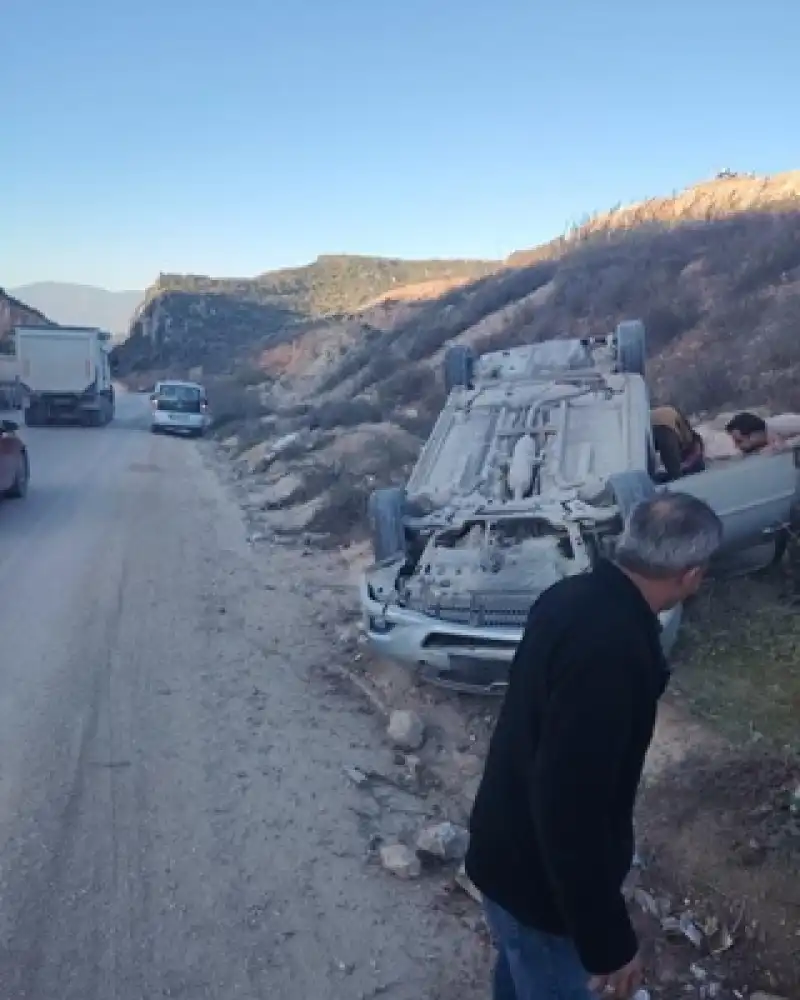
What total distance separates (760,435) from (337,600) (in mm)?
3916

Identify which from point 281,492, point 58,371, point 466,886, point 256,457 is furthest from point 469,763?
point 58,371

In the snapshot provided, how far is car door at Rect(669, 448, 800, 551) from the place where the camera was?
675cm

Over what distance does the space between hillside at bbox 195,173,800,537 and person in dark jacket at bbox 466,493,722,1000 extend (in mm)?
9340

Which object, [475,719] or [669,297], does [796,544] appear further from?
[669,297]

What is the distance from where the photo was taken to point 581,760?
2055 mm

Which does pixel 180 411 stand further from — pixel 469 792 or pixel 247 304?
pixel 247 304

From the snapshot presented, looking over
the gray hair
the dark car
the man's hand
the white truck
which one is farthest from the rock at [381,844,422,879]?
the white truck

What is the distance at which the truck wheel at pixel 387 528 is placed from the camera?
7.10 meters

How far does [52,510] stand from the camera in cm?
1355

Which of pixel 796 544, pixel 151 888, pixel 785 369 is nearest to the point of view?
pixel 151 888

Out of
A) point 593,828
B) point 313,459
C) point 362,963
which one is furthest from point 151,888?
point 313,459

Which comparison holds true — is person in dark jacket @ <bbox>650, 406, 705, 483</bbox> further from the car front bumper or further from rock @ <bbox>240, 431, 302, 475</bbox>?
rock @ <bbox>240, 431, 302, 475</bbox>

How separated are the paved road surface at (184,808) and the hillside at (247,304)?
44236 millimetres

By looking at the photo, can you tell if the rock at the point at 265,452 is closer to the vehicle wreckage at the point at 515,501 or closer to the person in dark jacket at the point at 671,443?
the vehicle wreckage at the point at 515,501
